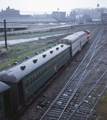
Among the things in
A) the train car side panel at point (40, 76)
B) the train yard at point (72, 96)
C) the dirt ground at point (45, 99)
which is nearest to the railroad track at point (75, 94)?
the train yard at point (72, 96)

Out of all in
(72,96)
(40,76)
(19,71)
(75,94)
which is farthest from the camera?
(75,94)

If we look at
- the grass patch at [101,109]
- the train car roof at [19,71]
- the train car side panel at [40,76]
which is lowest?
the grass patch at [101,109]

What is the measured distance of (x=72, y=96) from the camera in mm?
15266

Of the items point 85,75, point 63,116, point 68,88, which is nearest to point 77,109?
point 63,116

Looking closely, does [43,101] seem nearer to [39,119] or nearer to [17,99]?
[39,119]

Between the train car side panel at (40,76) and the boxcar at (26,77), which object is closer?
the boxcar at (26,77)

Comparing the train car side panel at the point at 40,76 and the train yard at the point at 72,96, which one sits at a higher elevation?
the train car side panel at the point at 40,76

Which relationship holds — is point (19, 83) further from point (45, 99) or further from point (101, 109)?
point (101, 109)

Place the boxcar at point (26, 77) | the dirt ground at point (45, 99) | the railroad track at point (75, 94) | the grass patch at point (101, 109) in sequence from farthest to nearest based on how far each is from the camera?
1. the dirt ground at point (45, 99)
2. the railroad track at point (75, 94)
3. the grass patch at point (101, 109)
4. the boxcar at point (26, 77)

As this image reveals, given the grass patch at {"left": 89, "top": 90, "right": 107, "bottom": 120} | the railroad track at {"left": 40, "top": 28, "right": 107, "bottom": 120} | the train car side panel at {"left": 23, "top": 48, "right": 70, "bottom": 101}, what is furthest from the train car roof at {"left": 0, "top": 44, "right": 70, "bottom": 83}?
the grass patch at {"left": 89, "top": 90, "right": 107, "bottom": 120}

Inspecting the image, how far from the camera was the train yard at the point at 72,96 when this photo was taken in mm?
12563

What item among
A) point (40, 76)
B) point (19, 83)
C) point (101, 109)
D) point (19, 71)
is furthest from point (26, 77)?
point (101, 109)

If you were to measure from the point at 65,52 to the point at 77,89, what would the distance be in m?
7.50

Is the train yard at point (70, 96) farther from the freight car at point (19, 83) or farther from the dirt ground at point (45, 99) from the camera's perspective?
the freight car at point (19, 83)
